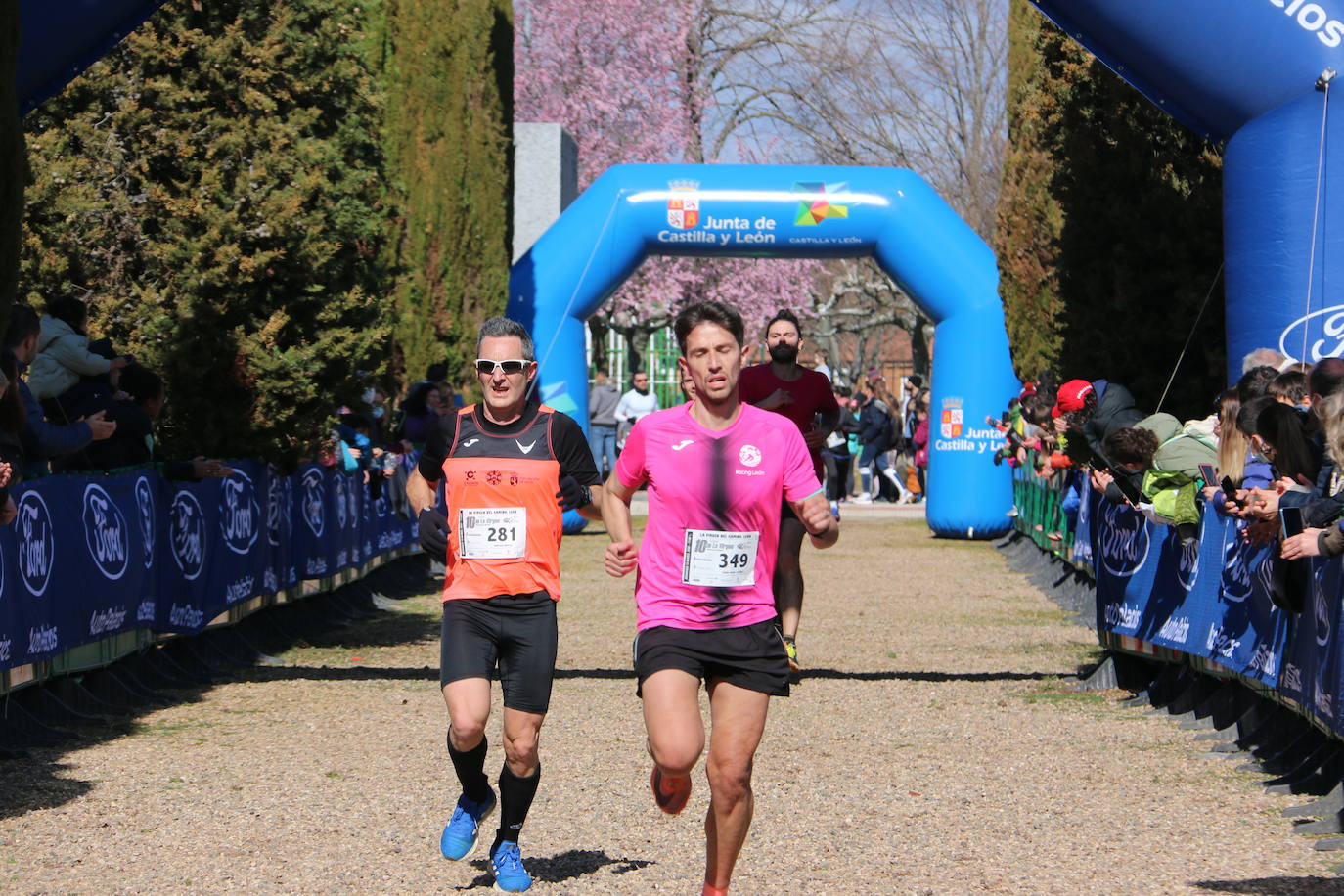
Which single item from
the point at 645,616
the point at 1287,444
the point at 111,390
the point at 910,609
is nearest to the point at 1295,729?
the point at 1287,444

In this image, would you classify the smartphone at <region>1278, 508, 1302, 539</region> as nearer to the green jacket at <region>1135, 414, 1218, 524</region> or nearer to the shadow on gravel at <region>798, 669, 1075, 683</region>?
the green jacket at <region>1135, 414, 1218, 524</region>

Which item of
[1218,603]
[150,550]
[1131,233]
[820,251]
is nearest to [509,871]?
[1218,603]

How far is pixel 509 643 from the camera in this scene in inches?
239

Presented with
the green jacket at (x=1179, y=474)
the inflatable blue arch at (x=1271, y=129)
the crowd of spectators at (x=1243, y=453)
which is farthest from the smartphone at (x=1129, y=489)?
the inflatable blue arch at (x=1271, y=129)

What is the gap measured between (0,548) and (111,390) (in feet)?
8.10

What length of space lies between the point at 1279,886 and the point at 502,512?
2752 millimetres

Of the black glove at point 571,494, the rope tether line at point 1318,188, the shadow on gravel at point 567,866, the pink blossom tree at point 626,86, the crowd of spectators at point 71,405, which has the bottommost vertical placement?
the shadow on gravel at point 567,866

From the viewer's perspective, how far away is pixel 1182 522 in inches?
361

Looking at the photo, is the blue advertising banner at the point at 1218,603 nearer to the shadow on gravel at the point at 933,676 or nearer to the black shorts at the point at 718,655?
the shadow on gravel at the point at 933,676

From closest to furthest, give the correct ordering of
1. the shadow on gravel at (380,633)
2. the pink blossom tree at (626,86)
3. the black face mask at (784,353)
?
the black face mask at (784,353)
the shadow on gravel at (380,633)
the pink blossom tree at (626,86)

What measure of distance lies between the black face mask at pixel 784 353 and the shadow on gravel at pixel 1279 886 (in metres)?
4.35

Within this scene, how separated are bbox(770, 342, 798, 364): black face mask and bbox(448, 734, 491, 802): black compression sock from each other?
4.05 m

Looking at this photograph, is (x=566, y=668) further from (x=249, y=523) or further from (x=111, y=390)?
(x=111, y=390)

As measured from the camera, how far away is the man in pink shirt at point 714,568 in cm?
521
